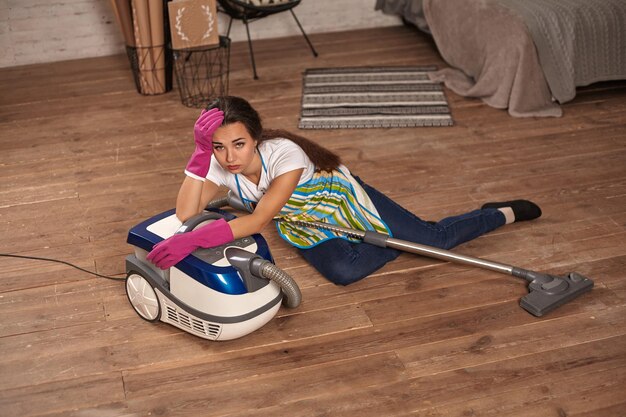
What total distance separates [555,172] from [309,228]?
45.8 inches

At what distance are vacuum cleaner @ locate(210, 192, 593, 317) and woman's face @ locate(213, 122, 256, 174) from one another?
0.36m

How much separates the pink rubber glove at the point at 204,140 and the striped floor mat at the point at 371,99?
53.7 inches

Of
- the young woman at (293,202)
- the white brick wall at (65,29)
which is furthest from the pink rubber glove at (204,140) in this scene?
the white brick wall at (65,29)

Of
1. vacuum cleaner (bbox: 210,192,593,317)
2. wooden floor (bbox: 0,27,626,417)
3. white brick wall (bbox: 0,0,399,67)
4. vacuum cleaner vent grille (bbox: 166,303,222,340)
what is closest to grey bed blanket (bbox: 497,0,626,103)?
wooden floor (bbox: 0,27,626,417)

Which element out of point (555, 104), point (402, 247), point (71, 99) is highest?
point (402, 247)

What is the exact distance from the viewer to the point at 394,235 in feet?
8.26

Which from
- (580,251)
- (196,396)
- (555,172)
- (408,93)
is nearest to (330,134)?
(408,93)

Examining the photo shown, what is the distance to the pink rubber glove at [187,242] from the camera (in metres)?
2.05

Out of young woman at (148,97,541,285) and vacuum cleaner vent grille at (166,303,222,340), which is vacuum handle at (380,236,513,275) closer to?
young woman at (148,97,541,285)

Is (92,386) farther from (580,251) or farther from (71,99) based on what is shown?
(71,99)

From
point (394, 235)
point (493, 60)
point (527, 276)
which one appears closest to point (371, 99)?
point (493, 60)

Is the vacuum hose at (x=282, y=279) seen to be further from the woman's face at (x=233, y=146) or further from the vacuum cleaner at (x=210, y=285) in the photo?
the woman's face at (x=233, y=146)

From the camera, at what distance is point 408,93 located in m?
3.86

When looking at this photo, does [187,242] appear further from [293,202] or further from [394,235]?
[394,235]
